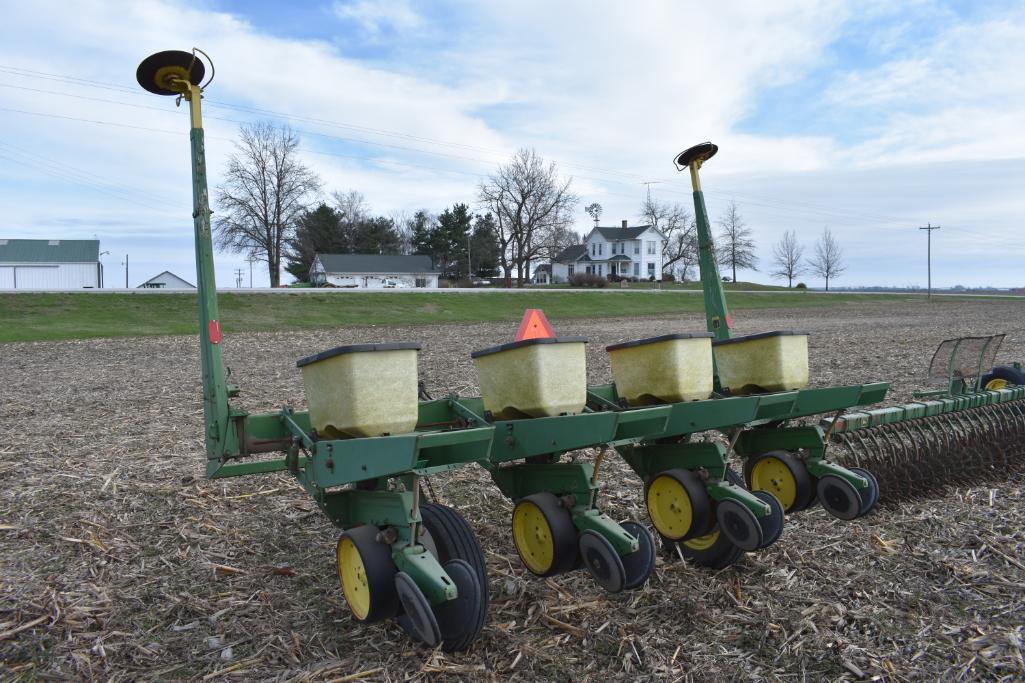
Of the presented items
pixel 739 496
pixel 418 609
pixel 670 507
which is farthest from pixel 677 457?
pixel 418 609

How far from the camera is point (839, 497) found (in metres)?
4.66

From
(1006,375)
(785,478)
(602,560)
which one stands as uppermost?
(1006,375)

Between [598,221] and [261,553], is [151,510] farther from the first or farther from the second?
[598,221]

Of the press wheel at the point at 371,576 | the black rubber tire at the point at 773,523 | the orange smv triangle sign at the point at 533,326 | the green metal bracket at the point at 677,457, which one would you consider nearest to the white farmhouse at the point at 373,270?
the orange smv triangle sign at the point at 533,326

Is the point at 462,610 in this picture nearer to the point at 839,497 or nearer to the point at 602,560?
the point at 602,560

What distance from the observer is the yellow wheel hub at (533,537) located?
392cm

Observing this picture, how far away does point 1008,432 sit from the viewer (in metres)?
6.97

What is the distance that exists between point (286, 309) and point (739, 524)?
3859cm

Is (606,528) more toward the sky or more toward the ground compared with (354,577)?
more toward the sky

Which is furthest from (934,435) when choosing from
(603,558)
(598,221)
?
(598,221)

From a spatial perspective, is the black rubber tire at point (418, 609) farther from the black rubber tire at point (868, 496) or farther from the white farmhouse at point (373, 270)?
the white farmhouse at point (373, 270)

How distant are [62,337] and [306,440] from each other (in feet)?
93.5

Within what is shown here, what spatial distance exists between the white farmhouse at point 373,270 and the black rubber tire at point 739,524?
262 ft

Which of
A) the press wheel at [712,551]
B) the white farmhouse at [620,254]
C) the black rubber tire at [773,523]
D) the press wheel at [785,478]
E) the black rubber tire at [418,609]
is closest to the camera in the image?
the black rubber tire at [418,609]
